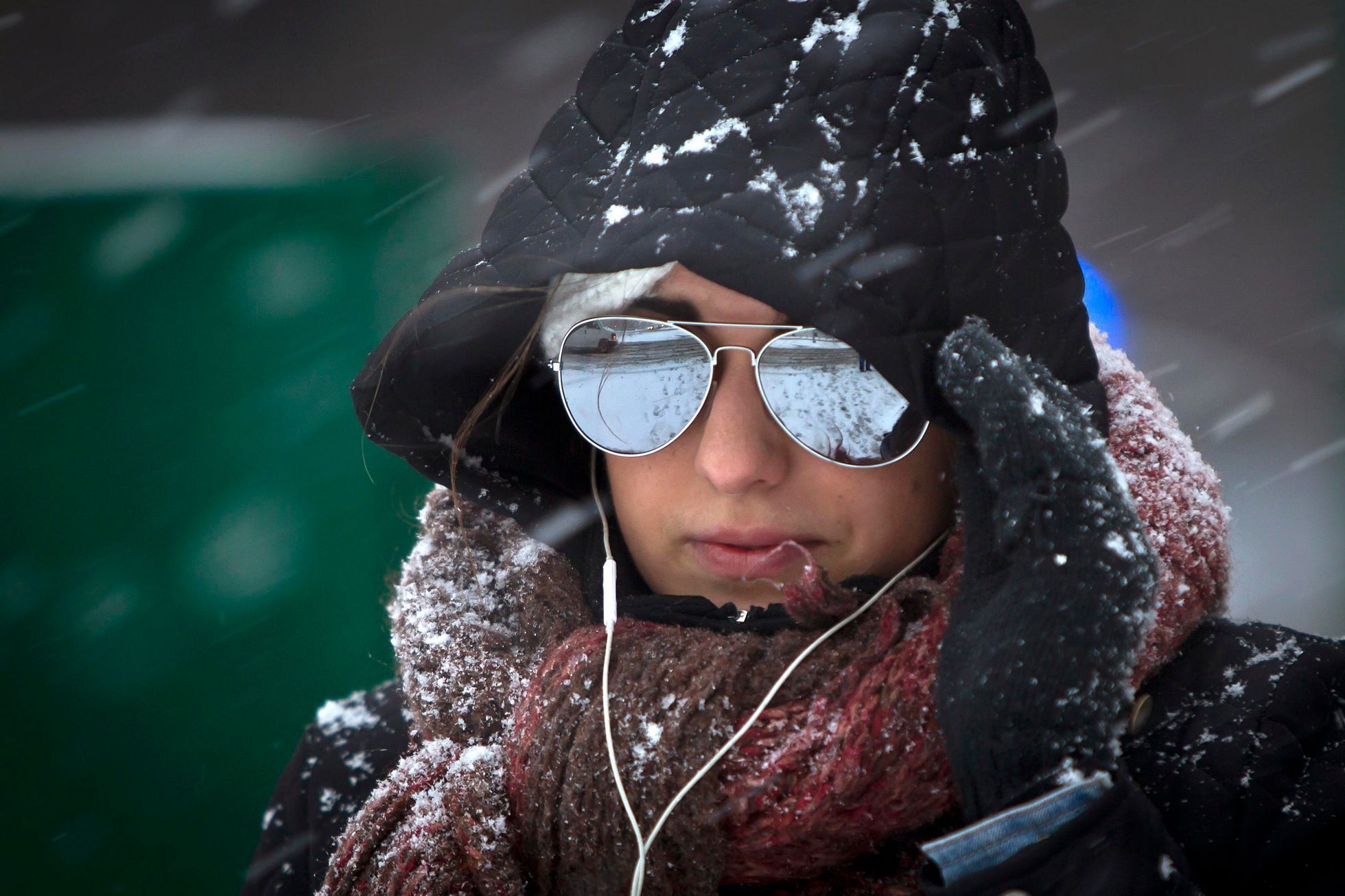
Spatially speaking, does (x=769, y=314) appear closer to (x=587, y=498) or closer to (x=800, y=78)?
(x=800, y=78)

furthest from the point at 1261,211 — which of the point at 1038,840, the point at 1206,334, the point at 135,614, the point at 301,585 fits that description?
the point at 135,614

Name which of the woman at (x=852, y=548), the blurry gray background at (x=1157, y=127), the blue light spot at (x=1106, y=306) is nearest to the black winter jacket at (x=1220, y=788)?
the woman at (x=852, y=548)

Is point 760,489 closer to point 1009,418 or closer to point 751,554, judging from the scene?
point 751,554

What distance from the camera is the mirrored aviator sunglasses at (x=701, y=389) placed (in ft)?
4.16

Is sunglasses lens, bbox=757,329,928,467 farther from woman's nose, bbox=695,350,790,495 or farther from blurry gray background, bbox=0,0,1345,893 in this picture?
blurry gray background, bbox=0,0,1345,893

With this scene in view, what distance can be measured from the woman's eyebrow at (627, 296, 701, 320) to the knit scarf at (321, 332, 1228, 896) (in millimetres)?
442

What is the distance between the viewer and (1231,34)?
367cm

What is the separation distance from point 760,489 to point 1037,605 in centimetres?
45

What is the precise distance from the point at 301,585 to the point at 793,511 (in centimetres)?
208

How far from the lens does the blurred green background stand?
266 centimetres

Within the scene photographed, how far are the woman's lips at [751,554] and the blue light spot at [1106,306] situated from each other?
2958 mm

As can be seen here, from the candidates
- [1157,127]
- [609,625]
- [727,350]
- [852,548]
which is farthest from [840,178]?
[1157,127]

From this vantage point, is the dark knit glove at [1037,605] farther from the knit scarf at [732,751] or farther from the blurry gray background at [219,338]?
the blurry gray background at [219,338]

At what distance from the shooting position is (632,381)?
1.42 metres
